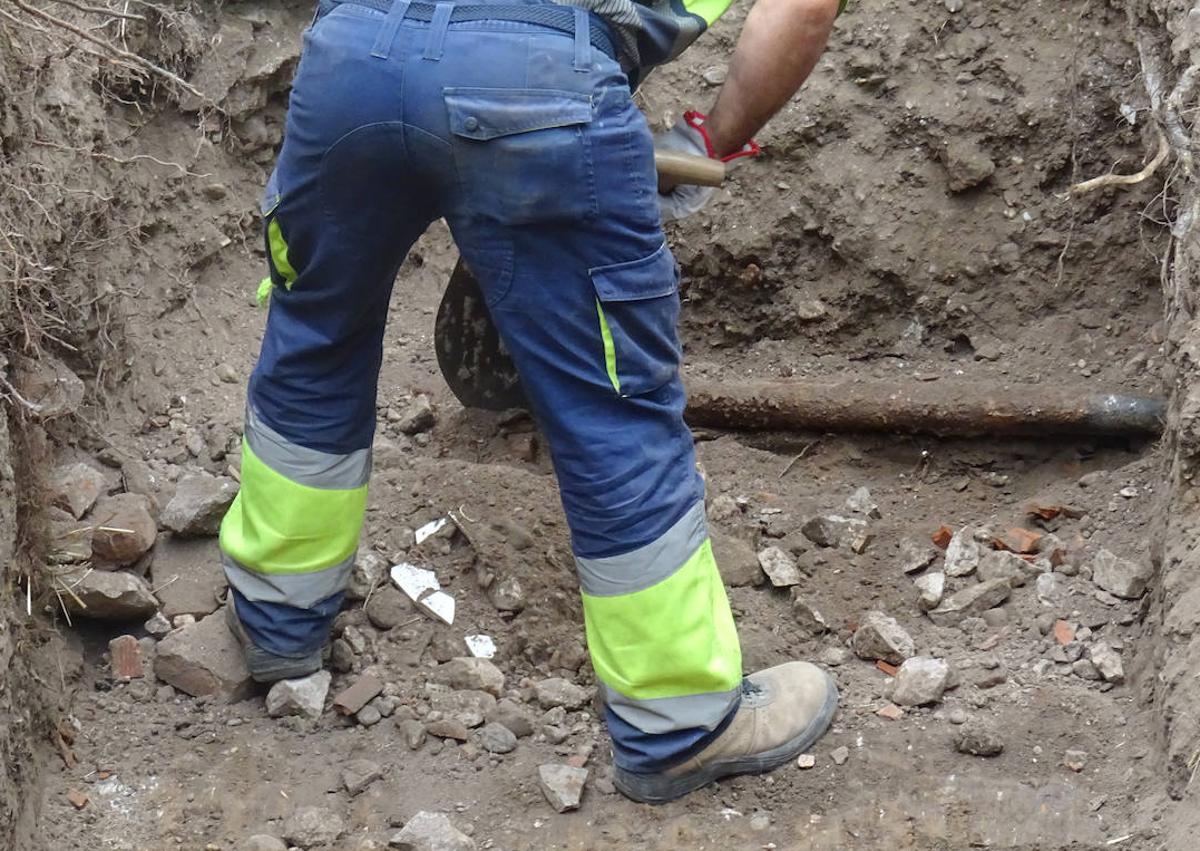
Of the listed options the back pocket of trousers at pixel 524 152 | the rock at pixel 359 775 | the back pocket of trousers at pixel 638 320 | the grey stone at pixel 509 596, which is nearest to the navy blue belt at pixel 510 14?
the back pocket of trousers at pixel 524 152

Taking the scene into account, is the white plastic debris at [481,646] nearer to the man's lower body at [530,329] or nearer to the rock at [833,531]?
the man's lower body at [530,329]

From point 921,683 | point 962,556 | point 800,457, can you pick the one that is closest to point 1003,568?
point 962,556

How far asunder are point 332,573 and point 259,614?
17cm

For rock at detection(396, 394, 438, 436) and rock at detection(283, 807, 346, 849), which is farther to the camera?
rock at detection(396, 394, 438, 436)

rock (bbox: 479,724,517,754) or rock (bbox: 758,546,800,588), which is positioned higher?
rock (bbox: 758,546,800,588)

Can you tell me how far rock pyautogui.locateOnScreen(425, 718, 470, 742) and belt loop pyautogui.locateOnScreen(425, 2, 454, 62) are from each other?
1.35 meters

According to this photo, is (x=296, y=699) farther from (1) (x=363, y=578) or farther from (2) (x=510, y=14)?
(2) (x=510, y=14)

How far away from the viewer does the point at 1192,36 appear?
3041mm

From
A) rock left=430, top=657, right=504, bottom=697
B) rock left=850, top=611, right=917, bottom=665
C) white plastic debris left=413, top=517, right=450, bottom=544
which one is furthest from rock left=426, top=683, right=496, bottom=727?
rock left=850, top=611, right=917, bottom=665

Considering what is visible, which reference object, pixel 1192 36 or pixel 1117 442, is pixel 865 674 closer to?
pixel 1117 442

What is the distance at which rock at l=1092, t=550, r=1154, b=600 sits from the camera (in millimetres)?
2893

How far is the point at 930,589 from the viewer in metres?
3.13

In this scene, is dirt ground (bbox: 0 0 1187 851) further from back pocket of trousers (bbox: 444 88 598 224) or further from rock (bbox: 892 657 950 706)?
back pocket of trousers (bbox: 444 88 598 224)

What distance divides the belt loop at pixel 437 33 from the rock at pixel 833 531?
66.4 inches
